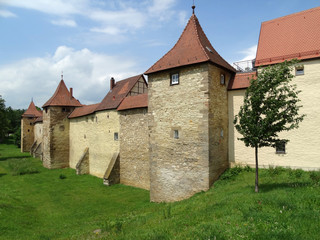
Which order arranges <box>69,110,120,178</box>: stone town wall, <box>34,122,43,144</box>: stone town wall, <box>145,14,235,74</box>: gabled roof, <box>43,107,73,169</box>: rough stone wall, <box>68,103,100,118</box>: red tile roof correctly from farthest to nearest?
1. <box>34,122,43,144</box>: stone town wall
2. <box>43,107,73,169</box>: rough stone wall
3. <box>68,103,100,118</box>: red tile roof
4. <box>69,110,120,178</box>: stone town wall
5. <box>145,14,235,74</box>: gabled roof

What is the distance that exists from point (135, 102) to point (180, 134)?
632 cm

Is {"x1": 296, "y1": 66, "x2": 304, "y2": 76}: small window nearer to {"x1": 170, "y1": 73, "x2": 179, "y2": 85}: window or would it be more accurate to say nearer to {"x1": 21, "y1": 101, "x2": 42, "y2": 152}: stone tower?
{"x1": 170, "y1": 73, "x2": 179, "y2": 85}: window

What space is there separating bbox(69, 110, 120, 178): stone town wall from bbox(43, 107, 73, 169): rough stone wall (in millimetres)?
1400

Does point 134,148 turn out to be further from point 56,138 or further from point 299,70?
point 56,138

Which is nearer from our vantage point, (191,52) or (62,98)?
(191,52)

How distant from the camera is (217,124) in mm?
12031

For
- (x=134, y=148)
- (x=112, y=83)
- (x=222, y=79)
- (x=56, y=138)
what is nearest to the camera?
(x=222, y=79)

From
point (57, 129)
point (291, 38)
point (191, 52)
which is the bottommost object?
point (57, 129)

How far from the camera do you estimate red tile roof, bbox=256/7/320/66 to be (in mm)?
11461

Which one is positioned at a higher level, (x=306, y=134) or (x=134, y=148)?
(x=306, y=134)

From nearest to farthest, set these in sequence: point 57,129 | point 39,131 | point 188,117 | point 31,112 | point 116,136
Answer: point 188,117 < point 116,136 < point 57,129 < point 39,131 < point 31,112

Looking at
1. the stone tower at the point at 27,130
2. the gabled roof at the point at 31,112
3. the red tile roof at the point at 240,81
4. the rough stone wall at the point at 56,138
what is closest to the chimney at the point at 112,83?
the rough stone wall at the point at 56,138

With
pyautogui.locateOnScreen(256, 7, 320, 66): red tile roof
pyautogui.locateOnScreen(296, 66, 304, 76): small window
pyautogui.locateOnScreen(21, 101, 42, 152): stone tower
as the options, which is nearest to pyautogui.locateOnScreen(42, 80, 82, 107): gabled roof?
pyautogui.locateOnScreen(21, 101, 42, 152): stone tower

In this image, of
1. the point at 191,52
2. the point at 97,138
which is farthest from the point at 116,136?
the point at 191,52
